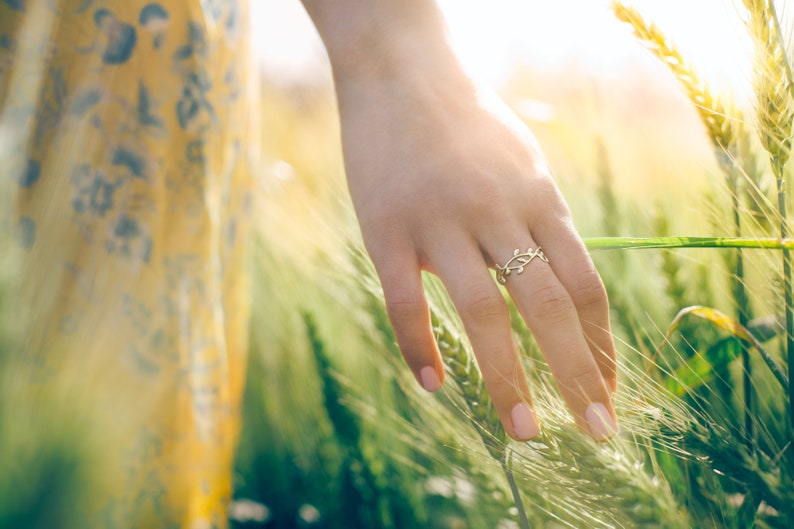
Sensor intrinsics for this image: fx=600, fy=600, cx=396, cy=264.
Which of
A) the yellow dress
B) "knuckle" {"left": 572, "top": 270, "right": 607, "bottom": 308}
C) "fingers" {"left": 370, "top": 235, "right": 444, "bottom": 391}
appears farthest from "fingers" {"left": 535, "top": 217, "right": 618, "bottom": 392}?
the yellow dress

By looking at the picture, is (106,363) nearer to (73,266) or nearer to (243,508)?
(73,266)

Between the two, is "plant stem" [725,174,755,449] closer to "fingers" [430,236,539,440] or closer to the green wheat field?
the green wheat field

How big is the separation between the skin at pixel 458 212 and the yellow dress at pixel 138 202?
0.21m

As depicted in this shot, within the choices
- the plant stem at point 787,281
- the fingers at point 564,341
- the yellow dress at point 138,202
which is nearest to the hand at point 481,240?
the fingers at point 564,341

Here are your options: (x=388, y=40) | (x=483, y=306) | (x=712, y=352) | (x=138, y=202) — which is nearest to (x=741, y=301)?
(x=712, y=352)

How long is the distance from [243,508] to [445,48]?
91 centimetres

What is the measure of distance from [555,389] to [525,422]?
0.49 ft

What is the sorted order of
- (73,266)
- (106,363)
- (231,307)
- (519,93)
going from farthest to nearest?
(519,93) < (231,307) < (73,266) < (106,363)

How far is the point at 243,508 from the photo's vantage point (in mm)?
Answer: 1102

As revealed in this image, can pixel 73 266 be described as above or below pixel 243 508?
above

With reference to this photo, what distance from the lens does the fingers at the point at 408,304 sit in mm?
527

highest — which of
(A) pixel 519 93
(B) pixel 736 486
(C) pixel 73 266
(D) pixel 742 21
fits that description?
(A) pixel 519 93

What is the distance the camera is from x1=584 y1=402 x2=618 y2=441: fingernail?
1.51ft

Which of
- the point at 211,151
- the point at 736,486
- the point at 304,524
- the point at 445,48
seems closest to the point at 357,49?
the point at 445,48
